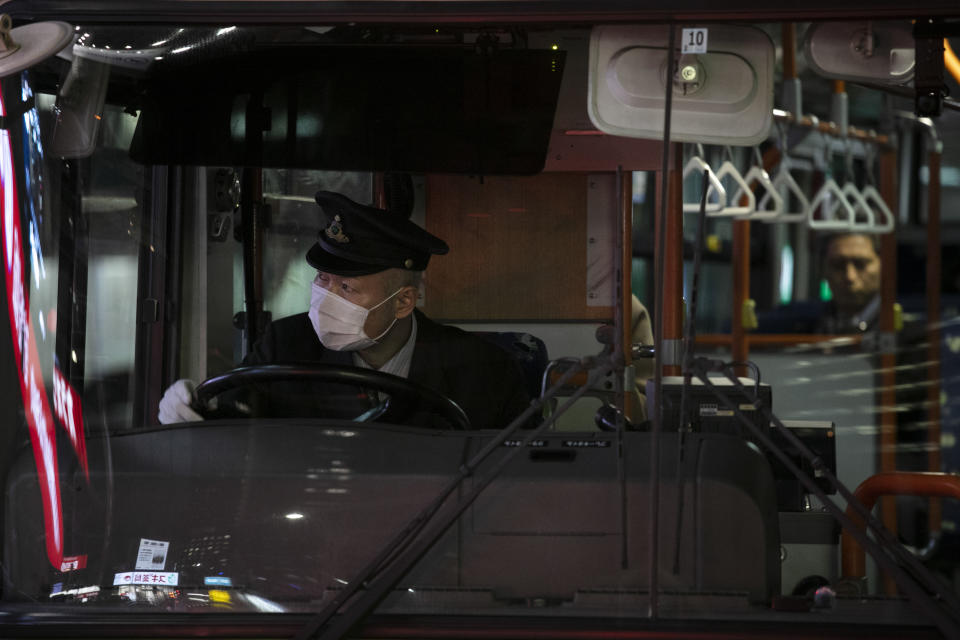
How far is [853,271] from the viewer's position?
711cm

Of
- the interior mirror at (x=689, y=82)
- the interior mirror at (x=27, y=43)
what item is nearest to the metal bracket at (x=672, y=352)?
the interior mirror at (x=689, y=82)

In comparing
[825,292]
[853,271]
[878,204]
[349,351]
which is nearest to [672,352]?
[349,351]

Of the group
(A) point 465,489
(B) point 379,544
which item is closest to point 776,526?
(A) point 465,489

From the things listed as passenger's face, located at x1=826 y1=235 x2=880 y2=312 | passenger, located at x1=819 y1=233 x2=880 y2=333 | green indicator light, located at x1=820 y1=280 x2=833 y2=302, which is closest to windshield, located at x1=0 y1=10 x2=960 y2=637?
passenger, located at x1=819 y1=233 x2=880 y2=333

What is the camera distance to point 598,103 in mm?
1815

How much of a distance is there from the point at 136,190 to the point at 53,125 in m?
0.17

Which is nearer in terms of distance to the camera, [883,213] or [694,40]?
[694,40]

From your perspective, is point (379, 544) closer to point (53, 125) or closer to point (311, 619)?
point (311, 619)

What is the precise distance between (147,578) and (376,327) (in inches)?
22.5

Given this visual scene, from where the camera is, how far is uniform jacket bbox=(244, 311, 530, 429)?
1.95 metres

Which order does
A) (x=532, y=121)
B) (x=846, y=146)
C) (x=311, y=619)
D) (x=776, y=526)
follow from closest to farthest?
1. (x=311, y=619)
2. (x=776, y=526)
3. (x=532, y=121)
4. (x=846, y=146)

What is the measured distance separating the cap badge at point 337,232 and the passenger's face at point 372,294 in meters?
0.07

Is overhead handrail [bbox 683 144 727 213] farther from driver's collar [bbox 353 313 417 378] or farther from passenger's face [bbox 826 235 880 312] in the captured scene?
passenger's face [bbox 826 235 880 312]

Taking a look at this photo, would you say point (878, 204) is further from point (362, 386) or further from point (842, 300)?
point (362, 386)
